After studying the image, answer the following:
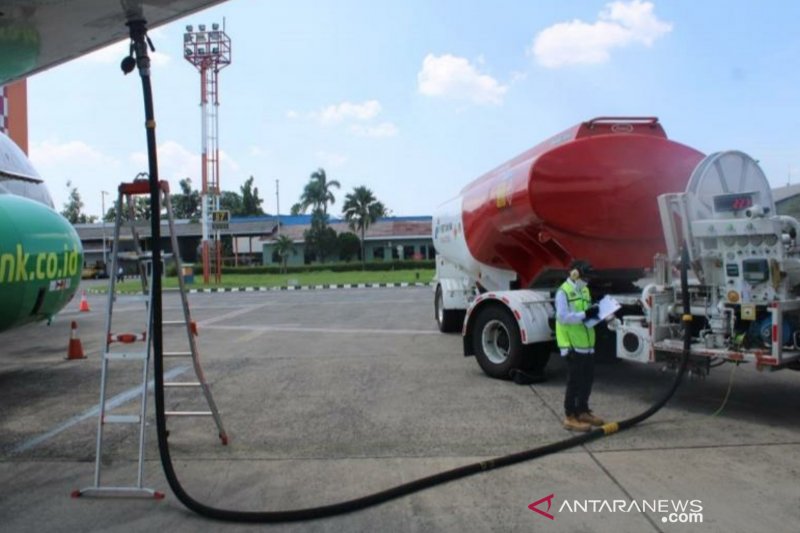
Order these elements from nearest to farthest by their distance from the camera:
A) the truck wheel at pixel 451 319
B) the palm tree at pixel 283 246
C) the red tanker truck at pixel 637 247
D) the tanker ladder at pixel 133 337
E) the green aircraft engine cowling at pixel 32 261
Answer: the tanker ladder at pixel 133 337
the red tanker truck at pixel 637 247
the green aircraft engine cowling at pixel 32 261
the truck wheel at pixel 451 319
the palm tree at pixel 283 246

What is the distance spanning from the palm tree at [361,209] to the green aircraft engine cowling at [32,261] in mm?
51555

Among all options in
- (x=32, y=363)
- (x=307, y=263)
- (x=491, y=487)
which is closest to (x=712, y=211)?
(x=491, y=487)

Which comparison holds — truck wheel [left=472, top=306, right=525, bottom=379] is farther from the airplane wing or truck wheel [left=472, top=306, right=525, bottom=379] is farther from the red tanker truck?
the airplane wing

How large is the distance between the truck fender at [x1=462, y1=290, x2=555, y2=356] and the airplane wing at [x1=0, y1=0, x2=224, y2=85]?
506 centimetres

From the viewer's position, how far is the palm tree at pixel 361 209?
61.0 meters

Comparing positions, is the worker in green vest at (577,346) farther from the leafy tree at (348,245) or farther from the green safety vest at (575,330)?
the leafy tree at (348,245)

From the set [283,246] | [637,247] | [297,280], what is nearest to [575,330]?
[637,247]

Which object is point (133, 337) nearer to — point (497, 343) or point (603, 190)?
point (497, 343)

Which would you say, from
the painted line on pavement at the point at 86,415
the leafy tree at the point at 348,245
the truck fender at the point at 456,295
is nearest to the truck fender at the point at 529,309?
the painted line on pavement at the point at 86,415

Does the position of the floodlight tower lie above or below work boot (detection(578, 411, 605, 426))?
above

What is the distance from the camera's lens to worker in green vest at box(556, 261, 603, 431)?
5977 millimetres

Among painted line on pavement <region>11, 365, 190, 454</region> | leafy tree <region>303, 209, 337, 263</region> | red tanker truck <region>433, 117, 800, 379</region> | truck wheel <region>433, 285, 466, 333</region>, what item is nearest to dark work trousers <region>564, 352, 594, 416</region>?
red tanker truck <region>433, 117, 800, 379</region>

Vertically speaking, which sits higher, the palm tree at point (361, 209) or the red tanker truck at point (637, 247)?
the palm tree at point (361, 209)

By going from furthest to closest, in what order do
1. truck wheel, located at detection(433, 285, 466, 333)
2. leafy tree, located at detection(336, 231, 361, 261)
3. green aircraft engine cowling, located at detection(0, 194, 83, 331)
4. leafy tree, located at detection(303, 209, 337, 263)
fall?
1. leafy tree, located at detection(336, 231, 361, 261)
2. leafy tree, located at detection(303, 209, 337, 263)
3. truck wheel, located at detection(433, 285, 466, 333)
4. green aircraft engine cowling, located at detection(0, 194, 83, 331)
